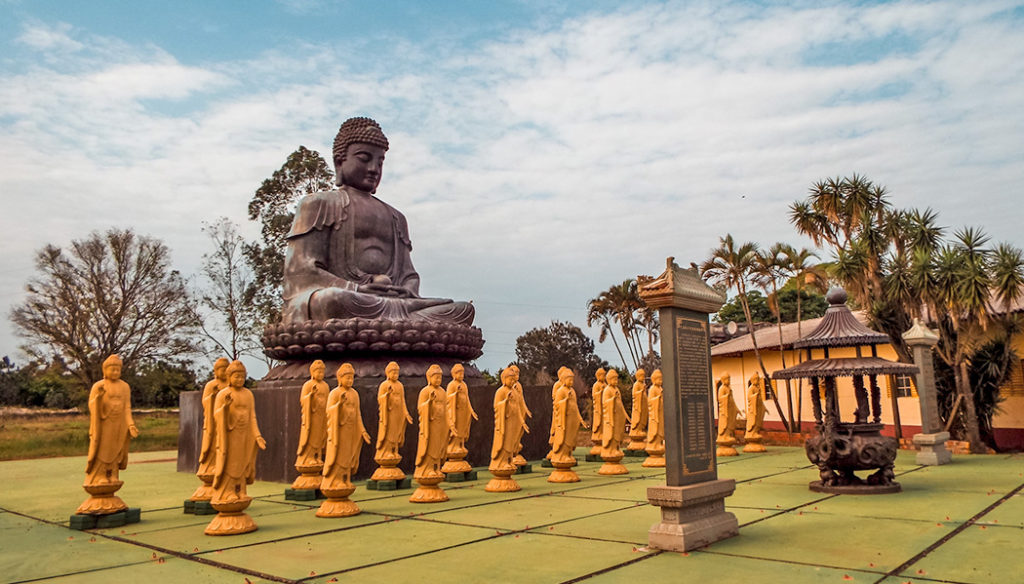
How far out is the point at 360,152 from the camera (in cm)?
1450

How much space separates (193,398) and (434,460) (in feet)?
19.1

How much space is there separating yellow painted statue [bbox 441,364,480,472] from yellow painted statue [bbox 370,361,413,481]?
0.80 meters

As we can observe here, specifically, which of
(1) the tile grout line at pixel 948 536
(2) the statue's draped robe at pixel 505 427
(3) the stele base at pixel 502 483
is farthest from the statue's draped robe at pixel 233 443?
(1) the tile grout line at pixel 948 536

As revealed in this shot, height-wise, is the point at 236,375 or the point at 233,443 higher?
the point at 236,375

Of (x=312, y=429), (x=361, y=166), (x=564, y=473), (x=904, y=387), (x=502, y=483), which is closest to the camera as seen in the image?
(x=312, y=429)

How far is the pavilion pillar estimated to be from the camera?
12.3 m

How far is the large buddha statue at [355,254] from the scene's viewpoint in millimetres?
12703

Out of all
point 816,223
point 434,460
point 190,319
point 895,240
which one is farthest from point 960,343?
point 190,319

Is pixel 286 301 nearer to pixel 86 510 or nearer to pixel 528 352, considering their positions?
pixel 86 510

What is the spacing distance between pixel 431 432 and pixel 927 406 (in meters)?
8.76

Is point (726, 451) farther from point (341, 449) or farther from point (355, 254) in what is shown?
point (341, 449)

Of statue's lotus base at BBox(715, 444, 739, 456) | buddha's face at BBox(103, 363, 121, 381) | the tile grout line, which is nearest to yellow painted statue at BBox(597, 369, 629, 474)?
statue's lotus base at BBox(715, 444, 739, 456)

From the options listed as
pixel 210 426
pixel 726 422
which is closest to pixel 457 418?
pixel 210 426

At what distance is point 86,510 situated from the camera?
741 centimetres
